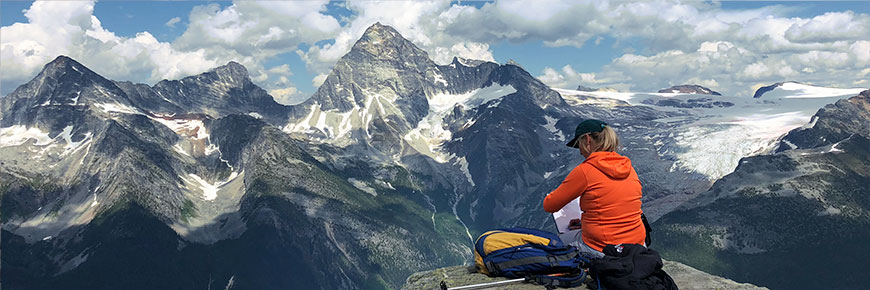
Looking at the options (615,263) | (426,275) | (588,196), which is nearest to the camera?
(615,263)

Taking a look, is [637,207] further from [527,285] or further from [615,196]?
[527,285]

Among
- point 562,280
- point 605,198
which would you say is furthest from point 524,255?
point 605,198

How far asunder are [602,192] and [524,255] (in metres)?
3.35

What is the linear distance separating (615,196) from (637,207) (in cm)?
102

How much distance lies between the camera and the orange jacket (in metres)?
13.0

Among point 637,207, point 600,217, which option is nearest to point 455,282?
A: point 600,217

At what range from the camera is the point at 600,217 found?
1373cm

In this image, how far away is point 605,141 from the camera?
13.7 meters

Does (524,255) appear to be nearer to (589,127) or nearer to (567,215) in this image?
(567,215)

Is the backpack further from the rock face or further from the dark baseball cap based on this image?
the dark baseball cap

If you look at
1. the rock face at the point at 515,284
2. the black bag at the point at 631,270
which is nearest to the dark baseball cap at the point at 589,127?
the black bag at the point at 631,270

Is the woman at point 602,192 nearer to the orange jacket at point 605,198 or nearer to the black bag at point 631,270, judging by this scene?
the orange jacket at point 605,198

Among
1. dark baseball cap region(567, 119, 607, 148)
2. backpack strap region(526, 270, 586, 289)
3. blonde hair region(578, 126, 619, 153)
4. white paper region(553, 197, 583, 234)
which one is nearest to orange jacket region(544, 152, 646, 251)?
blonde hair region(578, 126, 619, 153)

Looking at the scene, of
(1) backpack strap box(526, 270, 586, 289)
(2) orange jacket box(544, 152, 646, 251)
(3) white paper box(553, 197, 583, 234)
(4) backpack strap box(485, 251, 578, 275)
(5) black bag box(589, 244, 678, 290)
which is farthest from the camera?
(3) white paper box(553, 197, 583, 234)
